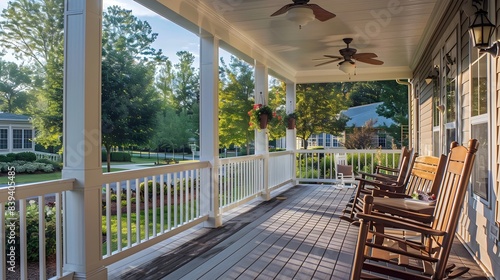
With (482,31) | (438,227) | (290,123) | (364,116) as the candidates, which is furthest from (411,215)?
(364,116)

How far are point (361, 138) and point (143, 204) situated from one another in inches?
505

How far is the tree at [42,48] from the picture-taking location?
2.17 meters

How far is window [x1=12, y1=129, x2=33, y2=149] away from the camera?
2.24 meters

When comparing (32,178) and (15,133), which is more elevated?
(15,133)

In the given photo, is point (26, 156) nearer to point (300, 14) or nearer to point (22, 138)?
point (22, 138)

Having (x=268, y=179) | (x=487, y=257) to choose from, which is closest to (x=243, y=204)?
(x=268, y=179)

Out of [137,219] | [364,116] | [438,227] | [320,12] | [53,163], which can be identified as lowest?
[137,219]

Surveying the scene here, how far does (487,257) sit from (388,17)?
121 inches

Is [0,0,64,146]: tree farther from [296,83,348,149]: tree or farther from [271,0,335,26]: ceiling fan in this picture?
[296,83,348,149]: tree

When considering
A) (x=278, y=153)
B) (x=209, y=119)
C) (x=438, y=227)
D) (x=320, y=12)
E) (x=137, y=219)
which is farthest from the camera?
(x=278, y=153)

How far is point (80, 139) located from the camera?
2.57 meters

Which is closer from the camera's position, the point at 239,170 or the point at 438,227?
the point at 438,227

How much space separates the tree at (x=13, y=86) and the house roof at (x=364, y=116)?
15144 mm

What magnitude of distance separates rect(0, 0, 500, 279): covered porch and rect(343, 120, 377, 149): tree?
25.8 ft
